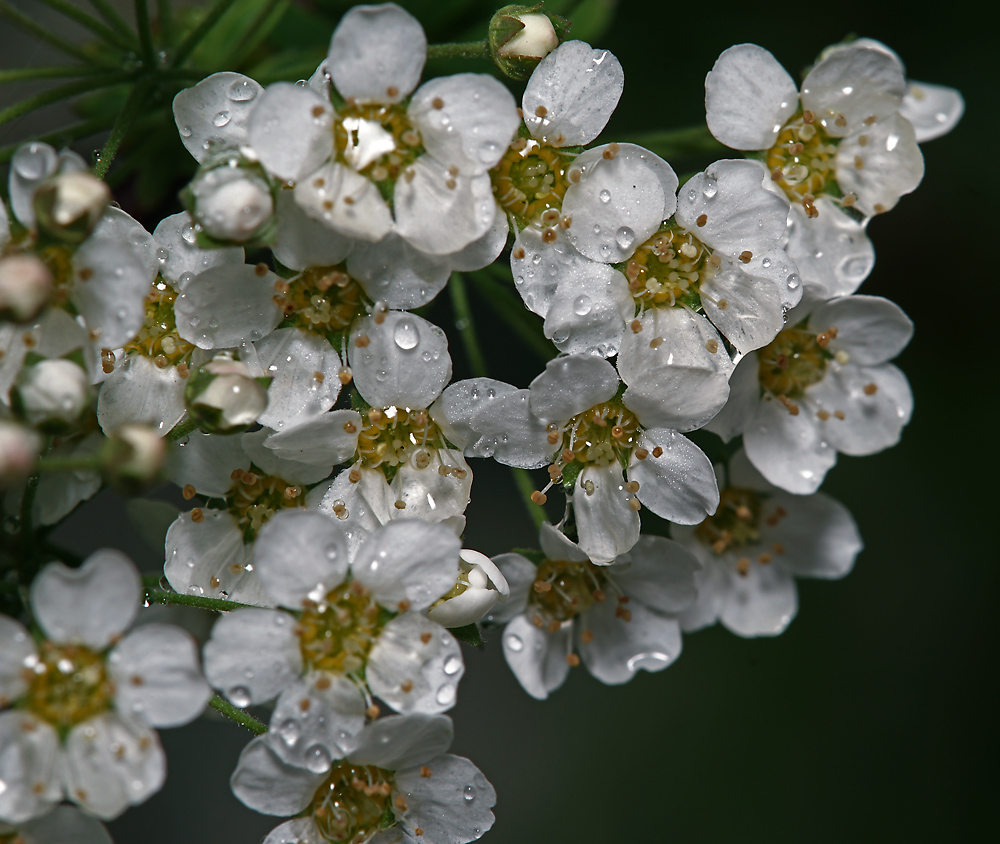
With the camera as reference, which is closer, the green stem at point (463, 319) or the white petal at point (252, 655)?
the white petal at point (252, 655)

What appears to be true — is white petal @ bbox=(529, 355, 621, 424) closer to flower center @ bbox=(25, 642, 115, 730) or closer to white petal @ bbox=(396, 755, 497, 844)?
white petal @ bbox=(396, 755, 497, 844)

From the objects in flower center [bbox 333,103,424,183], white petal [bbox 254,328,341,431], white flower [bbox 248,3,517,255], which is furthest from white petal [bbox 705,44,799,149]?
white petal [bbox 254,328,341,431]

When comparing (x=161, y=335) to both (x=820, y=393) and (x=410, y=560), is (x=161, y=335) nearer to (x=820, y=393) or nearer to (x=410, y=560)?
(x=410, y=560)

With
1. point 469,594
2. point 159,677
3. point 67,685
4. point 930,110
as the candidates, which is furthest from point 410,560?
point 930,110

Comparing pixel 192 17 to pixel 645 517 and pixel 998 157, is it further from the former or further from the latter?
pixel 998 157

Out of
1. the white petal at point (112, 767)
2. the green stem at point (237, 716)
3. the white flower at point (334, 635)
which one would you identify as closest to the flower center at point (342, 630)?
the white flower at point (334, 635)

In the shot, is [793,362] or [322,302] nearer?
[322,302]

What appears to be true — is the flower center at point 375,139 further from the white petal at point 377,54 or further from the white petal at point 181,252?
the white petal at point 181,252
